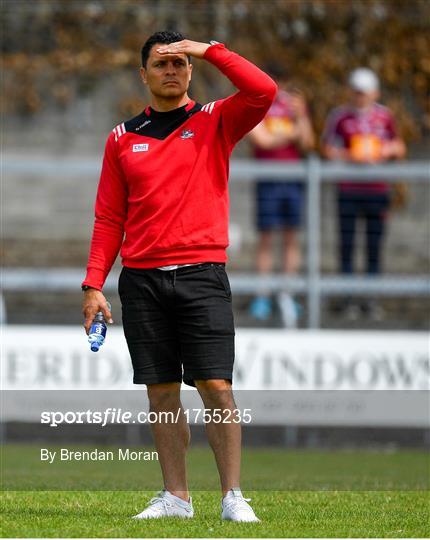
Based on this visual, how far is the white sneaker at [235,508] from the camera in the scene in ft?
21.9

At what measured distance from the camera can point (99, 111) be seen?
17.0 meters

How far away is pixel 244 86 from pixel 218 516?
6.75 feet

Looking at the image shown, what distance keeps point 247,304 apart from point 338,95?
14.8ft

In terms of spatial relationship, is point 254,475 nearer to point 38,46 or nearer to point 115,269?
point 115,269

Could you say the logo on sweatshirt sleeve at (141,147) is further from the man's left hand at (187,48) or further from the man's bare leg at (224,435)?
the man's bare leg at (224,435)

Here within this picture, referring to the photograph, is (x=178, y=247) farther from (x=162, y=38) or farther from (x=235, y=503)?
(x=235, y=503)

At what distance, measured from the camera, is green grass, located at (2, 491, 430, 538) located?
634cm

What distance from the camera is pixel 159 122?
6.91 meters

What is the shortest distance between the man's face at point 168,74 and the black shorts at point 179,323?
830 mm

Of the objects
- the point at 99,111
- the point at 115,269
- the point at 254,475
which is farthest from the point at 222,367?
the point at 99,111

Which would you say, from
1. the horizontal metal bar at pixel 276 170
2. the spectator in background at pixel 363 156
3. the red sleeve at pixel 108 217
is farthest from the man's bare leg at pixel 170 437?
the spectator in background at pixel 363 156

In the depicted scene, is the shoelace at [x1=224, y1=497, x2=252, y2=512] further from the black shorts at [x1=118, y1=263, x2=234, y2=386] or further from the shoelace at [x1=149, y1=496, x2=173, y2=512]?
the black shorts at [x1=118, y1=263, x2=234, y2=386]

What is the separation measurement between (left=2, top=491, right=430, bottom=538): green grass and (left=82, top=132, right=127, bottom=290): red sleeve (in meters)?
1.16

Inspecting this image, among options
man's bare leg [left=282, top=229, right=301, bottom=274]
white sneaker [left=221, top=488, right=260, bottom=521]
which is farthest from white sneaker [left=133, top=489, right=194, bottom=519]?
man's bare leg [left=282, top=229, right=301, bottom=274]
